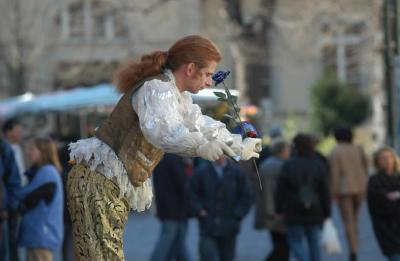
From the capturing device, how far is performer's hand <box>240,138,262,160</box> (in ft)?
16.9

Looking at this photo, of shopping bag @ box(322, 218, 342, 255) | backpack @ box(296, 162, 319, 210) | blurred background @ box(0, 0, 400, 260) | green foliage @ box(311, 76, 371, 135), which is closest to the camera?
backpack @ box(296, 162, 319, 210)

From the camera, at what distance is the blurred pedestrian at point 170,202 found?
484 inches

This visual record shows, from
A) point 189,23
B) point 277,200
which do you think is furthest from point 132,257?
point 189,23

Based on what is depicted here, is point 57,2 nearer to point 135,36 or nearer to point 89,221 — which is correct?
point 135,36

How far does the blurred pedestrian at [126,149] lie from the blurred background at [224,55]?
37.1 ft

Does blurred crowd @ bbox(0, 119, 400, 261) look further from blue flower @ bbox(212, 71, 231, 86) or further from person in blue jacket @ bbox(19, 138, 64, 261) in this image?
blue flower @ bbox(212, 71, 231, 86)

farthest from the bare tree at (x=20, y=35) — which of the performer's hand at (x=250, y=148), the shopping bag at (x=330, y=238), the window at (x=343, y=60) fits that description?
the performer's hand at (x=250, y=148)

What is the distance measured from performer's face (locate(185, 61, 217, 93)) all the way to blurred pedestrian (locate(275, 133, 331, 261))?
6646 millimetres

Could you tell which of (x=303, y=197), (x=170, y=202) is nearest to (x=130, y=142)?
(x=303, y=197)

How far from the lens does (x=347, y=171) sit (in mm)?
13766

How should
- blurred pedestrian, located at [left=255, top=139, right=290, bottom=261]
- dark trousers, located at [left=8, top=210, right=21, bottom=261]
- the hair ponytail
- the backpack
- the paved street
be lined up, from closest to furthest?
1. the hair ponytail
2. dark trousers, located at [left=8, top=210, right=21, bottom=261]
3. the backpack
4. blurred pedestrian, located at [left=255, top=139, right=290, bottom=261]
5. the paved street

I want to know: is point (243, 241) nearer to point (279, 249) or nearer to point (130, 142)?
point (279, 249)

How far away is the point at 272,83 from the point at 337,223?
74.8 ft

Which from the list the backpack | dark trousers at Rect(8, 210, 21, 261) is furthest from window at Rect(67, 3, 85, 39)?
dark trousers at Rect(8, 210, 21, 261)
